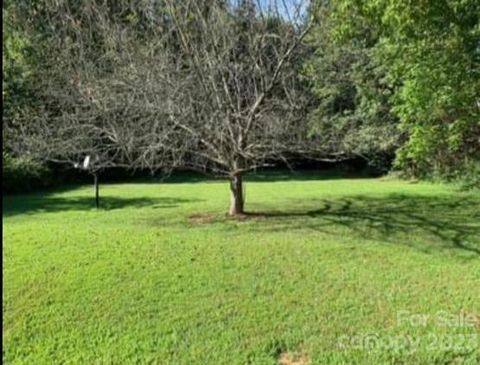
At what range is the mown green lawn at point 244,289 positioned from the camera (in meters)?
3.94

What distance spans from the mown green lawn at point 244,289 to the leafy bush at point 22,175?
6511 mm

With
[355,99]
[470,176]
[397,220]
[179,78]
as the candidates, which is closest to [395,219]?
[397,220]

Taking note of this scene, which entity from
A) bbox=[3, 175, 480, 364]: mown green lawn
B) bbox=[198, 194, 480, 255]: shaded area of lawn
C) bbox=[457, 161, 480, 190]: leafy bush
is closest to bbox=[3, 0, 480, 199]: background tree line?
bbox=[198, 194, 480, 255]: shaded area of lawn

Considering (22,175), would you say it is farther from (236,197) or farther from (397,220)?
(397,220)

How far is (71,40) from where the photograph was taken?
9492 mm

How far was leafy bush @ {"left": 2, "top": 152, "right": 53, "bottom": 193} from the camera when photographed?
15439mm

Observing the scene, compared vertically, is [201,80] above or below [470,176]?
above

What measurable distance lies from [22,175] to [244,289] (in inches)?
502

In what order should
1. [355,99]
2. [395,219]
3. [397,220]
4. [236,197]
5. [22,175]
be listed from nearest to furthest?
[397,220]
[395,219]
[236,197]
[22,175]
[355,99]

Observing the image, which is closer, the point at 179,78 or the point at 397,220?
the point at 179,78

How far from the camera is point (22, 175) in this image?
1603 cm

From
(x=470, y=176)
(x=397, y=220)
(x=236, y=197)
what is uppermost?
(x=470, y=176)

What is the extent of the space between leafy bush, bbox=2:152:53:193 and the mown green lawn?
651cm

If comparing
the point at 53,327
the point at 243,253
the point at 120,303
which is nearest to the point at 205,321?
the point at 120,303
